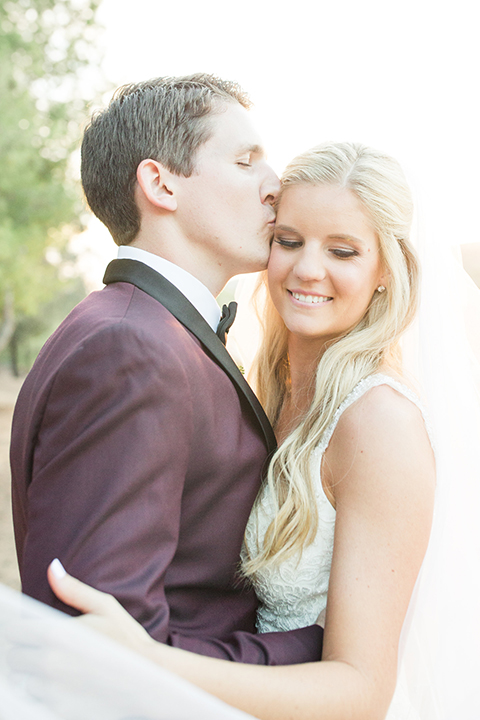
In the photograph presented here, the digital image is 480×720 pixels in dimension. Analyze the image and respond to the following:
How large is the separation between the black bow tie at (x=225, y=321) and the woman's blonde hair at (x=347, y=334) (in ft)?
1.35

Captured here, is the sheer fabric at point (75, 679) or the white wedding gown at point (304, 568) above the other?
the sheer fabric at point (75, 679)

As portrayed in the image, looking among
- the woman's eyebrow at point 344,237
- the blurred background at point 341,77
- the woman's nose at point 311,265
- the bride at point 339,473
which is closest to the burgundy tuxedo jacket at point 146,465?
the bride at point 339,473

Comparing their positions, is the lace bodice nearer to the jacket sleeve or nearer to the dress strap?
the dress strap

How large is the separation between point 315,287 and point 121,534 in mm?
1332

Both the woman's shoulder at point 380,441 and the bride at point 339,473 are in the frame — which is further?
the woman's shoulder at point 380,441

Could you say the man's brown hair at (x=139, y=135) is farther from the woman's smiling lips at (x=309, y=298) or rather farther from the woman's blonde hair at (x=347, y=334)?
the woman's smiling lips at (x=309, y=298)

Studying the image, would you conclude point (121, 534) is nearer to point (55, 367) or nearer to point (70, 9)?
point (55, 367)

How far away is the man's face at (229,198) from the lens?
231 centimetres

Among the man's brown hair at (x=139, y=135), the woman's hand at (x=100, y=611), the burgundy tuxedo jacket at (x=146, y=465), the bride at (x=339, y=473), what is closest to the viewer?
the woman's hand at (x=100, y=611)

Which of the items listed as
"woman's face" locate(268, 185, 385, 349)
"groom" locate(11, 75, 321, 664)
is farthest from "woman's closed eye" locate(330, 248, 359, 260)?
"groom" locate(11, 75, 321, 664)

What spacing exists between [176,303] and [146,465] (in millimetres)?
651

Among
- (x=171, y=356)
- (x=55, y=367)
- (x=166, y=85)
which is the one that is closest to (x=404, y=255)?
(x=166, y=85)

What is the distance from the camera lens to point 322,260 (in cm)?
243

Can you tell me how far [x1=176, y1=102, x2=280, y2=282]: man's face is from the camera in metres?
2.31
